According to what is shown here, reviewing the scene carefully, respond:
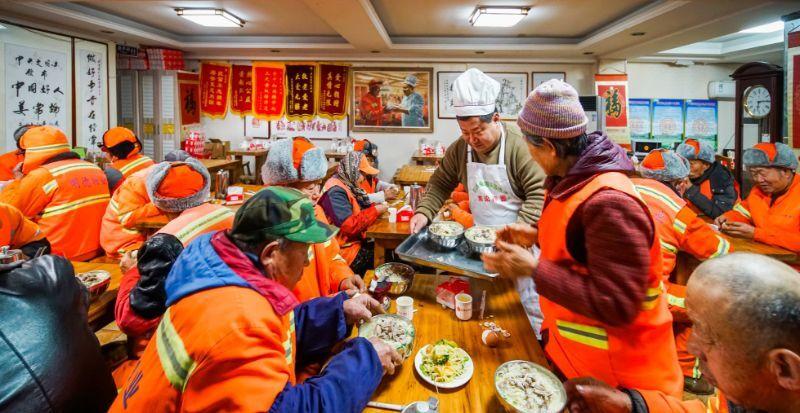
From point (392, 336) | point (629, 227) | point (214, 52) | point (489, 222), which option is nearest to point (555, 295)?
point (629, 227)

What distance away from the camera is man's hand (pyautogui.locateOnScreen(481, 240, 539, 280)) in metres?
1.46

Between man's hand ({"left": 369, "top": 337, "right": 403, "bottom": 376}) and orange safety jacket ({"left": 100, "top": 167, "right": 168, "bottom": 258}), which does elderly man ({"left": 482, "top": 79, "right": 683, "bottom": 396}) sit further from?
orange safety jacket ({"left": 100, "top": 167, "right": 168, "bottom": 258})

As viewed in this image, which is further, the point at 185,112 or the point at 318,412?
the point at 185,112

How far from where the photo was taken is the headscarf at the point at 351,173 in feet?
13.2

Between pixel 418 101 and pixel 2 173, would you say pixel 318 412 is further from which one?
pixel 418 101

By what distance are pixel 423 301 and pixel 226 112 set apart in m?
8.46

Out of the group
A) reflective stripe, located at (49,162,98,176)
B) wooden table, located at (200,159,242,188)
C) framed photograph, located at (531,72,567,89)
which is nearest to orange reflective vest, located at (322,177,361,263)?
reflective stripe, located at (49,162,98,176)

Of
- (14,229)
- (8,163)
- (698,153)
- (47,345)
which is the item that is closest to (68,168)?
(14,229)

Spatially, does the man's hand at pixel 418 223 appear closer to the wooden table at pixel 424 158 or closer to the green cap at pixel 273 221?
the green cap at pixel 273 221

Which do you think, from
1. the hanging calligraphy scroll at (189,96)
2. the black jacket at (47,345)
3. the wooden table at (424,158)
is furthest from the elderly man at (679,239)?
the hanging calligraphy scroll at (189,96)

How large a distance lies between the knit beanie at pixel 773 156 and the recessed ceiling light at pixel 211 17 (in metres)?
6.87

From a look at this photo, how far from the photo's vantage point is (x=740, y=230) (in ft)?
11.8

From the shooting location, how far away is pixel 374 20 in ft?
19.2

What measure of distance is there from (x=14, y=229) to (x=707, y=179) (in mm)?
6751
